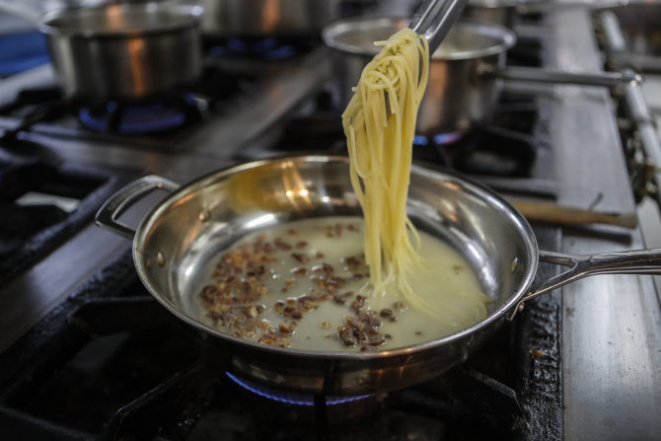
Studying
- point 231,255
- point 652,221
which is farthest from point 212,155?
point 652,221

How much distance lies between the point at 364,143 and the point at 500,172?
2.22 feet

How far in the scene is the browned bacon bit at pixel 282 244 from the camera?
57.9 inches

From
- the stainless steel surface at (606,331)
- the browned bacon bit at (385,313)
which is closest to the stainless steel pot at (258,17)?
the stainless steel surface at (606,331)

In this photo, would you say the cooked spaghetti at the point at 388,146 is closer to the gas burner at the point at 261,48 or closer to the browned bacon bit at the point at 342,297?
the browned bacon bit at the point at 342,297

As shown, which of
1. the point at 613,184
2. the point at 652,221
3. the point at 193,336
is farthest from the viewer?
the point at 652,221

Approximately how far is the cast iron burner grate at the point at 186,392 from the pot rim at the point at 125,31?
2.99 feet

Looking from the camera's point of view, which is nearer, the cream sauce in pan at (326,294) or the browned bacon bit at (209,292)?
the cream sauce in pan at (326,294)

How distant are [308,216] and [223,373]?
1.99ft

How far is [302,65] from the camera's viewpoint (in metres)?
2.63

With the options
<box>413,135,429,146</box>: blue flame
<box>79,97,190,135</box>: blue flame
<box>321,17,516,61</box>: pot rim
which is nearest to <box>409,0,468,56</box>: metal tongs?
<box>321,17,516,61</box>: pot rim

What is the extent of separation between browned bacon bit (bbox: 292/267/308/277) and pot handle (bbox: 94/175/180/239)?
1.09 feet

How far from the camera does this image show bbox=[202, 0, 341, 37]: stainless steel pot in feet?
8.35

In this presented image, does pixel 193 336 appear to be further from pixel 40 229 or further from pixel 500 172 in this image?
pixel 500 172

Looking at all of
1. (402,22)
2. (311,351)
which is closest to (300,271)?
(311,351)
